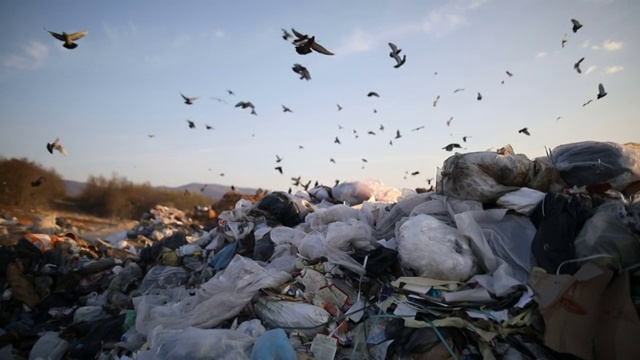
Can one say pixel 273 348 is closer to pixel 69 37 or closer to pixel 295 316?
pixel 295 316

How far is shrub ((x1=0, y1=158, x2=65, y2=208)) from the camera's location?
45.9ft

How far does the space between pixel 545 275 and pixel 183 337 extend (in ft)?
5.90

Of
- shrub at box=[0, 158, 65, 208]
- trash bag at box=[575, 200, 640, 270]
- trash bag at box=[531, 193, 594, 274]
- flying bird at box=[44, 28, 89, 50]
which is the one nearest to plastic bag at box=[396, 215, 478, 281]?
trash bag at box=[531, 193, 594, 274]

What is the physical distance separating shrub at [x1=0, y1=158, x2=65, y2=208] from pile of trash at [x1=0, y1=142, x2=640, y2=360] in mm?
14754

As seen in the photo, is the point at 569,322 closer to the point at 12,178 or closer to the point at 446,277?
the point at 446,277

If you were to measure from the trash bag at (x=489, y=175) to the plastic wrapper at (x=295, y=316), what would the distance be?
1250mm

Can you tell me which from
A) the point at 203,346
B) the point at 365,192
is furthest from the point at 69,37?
the point at 365,192

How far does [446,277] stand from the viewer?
1860mm

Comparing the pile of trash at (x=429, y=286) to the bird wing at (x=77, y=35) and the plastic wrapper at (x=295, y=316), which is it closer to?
the plastic wrapper at (x=295, y=316)

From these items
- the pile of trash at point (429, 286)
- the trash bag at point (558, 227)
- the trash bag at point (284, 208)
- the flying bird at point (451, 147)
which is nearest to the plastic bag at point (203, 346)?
the pile of trash at point (429, 286)

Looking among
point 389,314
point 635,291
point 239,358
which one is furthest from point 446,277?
point 239,358

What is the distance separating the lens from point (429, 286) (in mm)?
1844

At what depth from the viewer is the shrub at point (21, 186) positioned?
1400 cm

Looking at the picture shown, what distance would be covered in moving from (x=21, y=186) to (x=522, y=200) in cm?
1854
